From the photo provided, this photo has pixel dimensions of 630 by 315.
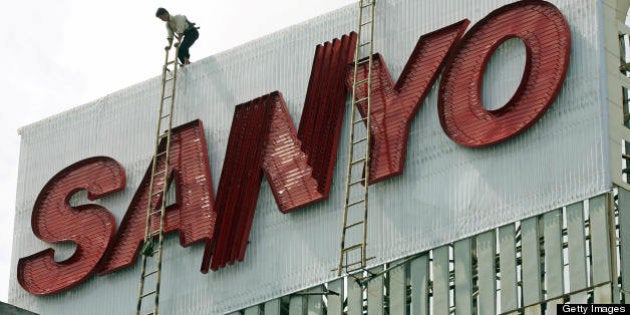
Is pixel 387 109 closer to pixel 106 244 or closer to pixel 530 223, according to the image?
pixel 530 223

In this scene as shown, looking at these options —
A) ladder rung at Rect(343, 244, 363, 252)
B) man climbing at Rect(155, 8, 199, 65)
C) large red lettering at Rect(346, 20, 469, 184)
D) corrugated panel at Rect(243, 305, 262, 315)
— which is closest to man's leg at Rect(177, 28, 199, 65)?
man climbing at Rect(155, 8, 199, 65)

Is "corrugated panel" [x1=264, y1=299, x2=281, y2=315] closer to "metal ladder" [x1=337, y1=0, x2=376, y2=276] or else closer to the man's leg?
"metal ladder" [x1=337, y1=0, x2=376, y2=276]

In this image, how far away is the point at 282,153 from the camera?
47188 mm

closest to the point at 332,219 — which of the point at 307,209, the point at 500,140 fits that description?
the point at 307,209

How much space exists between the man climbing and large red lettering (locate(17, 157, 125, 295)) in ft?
10.7

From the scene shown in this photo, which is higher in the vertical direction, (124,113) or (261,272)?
(124,113)

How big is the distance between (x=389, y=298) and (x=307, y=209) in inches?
134

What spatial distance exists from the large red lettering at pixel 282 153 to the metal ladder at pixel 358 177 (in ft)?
1.81

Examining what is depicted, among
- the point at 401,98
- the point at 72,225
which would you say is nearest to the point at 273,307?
the point at 401,98

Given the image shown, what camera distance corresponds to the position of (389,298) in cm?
4422

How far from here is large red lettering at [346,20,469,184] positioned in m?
45.1

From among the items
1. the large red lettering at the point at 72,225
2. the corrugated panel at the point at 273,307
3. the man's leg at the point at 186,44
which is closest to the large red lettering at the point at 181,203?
the large red lettering at the point at 72,225

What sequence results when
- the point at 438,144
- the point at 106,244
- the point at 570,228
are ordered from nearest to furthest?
the point at 570,228, the point at 438,144, the point at 106,244

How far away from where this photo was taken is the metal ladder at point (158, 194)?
4816 centimetres
